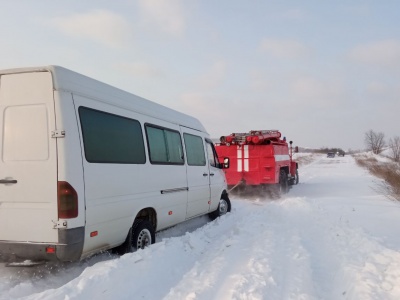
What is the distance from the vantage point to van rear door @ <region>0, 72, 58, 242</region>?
160 inches

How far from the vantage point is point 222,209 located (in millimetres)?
9344

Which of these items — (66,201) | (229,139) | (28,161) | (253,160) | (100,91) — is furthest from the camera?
(229,139)

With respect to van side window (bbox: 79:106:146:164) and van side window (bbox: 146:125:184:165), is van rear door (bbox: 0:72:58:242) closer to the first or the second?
van side window (bbox: 79:106:146:164)

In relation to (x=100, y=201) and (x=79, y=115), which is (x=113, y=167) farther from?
(x=79, y=115)

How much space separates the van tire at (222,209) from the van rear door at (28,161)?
210 inches

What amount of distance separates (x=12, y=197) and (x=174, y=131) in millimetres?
3271

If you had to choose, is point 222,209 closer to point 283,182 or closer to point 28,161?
point 28,161

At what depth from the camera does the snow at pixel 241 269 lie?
12.8 feet

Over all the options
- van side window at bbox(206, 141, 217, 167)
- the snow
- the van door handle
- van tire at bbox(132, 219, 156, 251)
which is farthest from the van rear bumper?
van side window at bbox(206, 141, 217, 167)

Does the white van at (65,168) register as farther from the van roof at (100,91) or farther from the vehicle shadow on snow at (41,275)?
the vehicle shadow on snow at (41,275)

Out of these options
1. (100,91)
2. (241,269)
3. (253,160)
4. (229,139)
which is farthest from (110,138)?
A: (229,139)

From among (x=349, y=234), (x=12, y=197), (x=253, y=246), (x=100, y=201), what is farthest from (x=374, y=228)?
(x=12, y=197)

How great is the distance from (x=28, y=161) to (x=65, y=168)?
1.64 feet

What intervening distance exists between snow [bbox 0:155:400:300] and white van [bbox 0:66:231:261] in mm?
454
